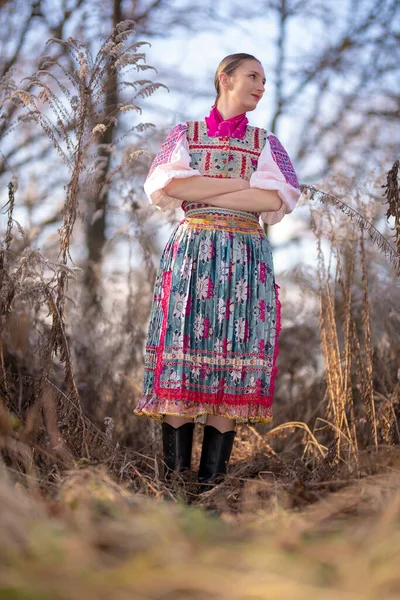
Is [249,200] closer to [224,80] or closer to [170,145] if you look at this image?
Result: [170,145]

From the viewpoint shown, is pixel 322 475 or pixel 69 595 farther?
pixel 322 475

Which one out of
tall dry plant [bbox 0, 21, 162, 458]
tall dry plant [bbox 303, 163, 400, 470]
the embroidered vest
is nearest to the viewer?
tall dry plant [bbox 0, 21, 162, 458]

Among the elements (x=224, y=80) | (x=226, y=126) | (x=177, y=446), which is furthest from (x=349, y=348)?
(x=224, y=80)

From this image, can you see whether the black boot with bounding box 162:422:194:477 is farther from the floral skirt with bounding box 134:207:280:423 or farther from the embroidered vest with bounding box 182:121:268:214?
the embroidered vest with bounding box 182:121:268:214

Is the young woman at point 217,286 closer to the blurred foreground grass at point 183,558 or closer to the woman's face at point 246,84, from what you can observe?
the woman's face at point 246,84

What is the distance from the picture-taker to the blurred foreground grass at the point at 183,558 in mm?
786

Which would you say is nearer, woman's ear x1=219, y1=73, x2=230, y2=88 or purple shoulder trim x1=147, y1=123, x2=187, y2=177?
purple shoulder trim x1=147, y1=123, x2=187, y2=177

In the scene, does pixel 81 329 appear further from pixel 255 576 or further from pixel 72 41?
pixel 255 576

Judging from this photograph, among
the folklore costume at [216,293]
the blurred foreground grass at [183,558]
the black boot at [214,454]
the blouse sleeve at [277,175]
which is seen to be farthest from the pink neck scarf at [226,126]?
the blurred foreground grass at [183,558]

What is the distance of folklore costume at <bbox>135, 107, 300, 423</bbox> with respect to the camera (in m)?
2.38

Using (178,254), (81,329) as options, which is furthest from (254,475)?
(81,329)

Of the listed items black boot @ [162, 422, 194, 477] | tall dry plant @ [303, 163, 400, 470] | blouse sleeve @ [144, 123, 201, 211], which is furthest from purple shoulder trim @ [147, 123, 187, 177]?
black boot @ [162, 422, 194, 477]

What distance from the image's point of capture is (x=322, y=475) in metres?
2.29

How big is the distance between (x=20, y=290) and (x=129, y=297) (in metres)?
1.52
